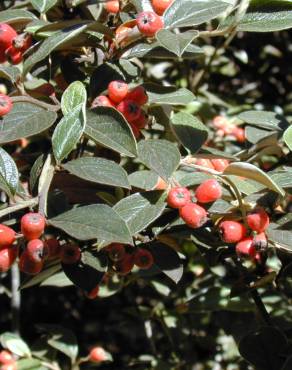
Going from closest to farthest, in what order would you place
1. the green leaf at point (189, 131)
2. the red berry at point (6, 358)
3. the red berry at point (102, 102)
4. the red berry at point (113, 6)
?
the red berry at point (102, 102) < the green leaf at point (189, 131) < the red berry at point (113, 6) < the red berry at point (6, 358)

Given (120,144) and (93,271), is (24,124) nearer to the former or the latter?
(120,144)

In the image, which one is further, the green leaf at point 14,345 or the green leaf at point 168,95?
the green leaf at point 14,345

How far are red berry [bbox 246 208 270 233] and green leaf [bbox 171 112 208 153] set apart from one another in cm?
24

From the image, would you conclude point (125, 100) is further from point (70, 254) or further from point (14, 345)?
point (14, 345)

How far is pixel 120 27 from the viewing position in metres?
1.40

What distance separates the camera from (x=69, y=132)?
1164mm

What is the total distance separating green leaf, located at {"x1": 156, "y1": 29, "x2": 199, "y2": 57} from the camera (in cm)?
118

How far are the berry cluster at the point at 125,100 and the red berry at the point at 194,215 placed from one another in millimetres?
221

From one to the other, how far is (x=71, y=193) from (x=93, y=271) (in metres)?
0.20

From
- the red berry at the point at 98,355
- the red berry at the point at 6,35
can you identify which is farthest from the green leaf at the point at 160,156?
the red berry at the point at 98,355

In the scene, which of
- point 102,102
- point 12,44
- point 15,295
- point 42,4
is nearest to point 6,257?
point 102,102

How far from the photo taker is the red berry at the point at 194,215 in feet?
3.95

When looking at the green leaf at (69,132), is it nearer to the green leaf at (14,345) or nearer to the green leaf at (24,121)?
the green leaf at (24,121)

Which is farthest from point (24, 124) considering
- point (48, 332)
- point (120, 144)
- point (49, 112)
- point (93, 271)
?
point (48, 332)
